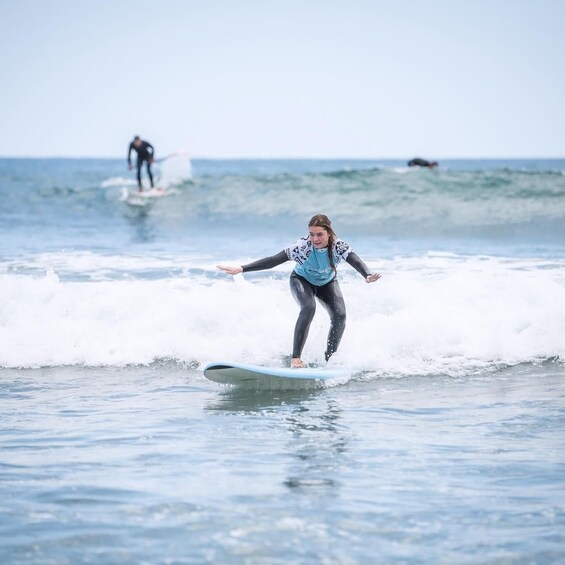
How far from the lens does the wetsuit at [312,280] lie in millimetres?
8469

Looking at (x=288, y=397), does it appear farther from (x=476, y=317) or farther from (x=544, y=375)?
(x=476, y=317)

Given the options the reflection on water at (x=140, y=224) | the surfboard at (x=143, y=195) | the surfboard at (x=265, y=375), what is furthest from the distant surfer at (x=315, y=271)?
the surfboard at (x=143, y=195)

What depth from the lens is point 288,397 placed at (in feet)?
25.6

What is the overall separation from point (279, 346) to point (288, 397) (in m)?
2.11

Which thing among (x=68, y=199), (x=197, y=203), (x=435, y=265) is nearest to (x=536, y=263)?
(x=435, y=265)

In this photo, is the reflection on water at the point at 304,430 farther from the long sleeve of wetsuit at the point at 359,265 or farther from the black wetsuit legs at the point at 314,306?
the long sleeve of wetsuit at the point at 359,265

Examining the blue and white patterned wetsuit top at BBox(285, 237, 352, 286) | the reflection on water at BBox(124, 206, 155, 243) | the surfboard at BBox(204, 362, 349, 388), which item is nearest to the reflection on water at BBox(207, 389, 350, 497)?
the surfboard at BBox(204, 362, 349, 388)

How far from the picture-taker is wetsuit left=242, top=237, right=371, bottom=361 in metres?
8.47

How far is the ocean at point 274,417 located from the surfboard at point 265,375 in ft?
0.44

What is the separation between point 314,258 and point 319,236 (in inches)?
13.5

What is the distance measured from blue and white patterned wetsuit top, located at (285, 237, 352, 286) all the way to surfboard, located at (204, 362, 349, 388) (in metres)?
0.99

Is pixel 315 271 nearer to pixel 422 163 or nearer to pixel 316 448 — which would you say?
pixel 316 448

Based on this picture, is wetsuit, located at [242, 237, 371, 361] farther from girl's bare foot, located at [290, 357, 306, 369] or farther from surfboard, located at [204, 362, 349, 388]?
surfboard, located at [204, 362, 349, 388]

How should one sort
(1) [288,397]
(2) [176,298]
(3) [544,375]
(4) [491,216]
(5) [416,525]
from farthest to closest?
(4) [491,216] < (2) [176,298] < (3) [544,375] < (1) [288,397] < (5) [416,525]
